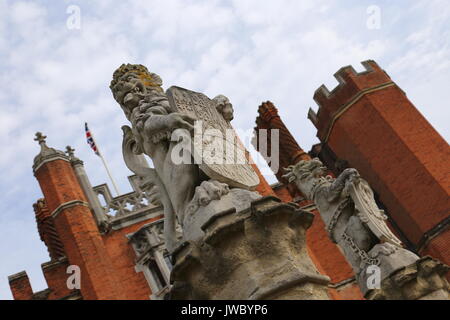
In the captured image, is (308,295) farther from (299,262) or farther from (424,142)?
(424,142)

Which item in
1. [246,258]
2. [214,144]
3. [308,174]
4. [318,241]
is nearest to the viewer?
[246,258]

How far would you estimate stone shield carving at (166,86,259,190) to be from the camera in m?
3.19

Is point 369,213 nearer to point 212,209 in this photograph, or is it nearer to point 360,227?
point 360,227

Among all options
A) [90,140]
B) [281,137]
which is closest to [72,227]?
[90,140]

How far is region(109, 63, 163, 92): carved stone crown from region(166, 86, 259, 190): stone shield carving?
1.33 ft

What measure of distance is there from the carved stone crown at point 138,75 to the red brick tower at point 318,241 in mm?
10066

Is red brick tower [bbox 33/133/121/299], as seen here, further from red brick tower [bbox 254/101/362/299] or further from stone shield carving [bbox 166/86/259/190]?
stone shield carving [bbox 166/86/259/190]

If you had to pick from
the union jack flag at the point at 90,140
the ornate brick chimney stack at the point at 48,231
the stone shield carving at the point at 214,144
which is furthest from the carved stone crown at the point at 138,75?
the union jack flag at the point at 90,140

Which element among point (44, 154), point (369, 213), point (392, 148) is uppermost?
point (44, 154)

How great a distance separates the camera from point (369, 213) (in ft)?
16.3

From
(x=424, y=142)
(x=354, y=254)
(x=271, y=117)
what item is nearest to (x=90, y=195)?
(x=271, y=117)

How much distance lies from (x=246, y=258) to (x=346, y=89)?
45.9ft

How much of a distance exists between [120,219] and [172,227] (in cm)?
1367

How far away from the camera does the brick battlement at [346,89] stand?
15.9 m
